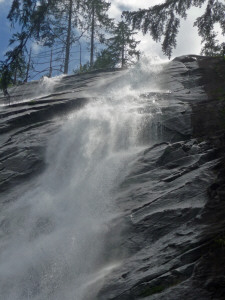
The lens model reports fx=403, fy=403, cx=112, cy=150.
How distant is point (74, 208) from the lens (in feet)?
27.3

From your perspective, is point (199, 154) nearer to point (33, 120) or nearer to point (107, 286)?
point (107, 286)

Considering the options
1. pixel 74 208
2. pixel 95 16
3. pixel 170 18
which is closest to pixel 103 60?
pixel 95 16

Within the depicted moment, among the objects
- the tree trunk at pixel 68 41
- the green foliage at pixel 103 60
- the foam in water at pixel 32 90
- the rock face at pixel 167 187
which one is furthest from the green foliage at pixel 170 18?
the green foliage at pixel 103 60

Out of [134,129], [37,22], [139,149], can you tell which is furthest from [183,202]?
[37,22]

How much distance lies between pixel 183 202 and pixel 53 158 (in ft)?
15.3

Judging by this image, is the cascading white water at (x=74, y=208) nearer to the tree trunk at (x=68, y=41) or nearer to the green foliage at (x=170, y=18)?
the green foliage at (x=170, y=18)

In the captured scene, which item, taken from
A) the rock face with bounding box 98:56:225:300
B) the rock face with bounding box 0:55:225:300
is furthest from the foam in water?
the rock face with bounding box 98:56:225:300

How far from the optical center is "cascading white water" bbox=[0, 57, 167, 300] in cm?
661

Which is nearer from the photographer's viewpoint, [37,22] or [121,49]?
[37,22]

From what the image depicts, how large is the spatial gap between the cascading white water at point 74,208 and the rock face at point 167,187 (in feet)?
1.08

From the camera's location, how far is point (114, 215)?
24.8 ft

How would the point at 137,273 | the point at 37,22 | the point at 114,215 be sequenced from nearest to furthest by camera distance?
the point at 137,273
the point at 114,215
the point at 37,22

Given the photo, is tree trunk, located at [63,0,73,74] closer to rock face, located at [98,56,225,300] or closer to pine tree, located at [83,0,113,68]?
pine tree, located at [83,0,113,68]

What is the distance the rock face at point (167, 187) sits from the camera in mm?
5461
